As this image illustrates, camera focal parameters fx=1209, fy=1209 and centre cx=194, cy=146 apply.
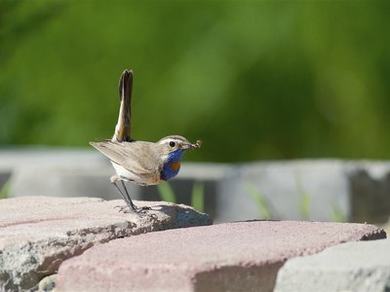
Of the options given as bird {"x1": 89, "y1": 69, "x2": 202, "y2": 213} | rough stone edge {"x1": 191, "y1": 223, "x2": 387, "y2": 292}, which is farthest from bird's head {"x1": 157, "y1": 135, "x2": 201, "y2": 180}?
rough stone edge {"x1": 191, "y1": 223, "x2": 387, "y2": 292}

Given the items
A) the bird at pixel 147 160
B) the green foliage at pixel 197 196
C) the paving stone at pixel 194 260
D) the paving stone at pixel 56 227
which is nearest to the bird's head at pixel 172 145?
the bird at pixel 147 160

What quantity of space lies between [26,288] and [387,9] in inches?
177

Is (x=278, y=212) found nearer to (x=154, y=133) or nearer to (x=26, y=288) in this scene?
(x=154, y=133)

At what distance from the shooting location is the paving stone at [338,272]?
7.79 ft

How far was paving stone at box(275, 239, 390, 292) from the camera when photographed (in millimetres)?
2373

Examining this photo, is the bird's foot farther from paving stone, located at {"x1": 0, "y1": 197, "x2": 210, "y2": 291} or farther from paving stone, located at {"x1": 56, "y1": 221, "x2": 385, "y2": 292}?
paving stone, located at {"x1": 56, "y1": 221, "x2": 385, "y2": 292}

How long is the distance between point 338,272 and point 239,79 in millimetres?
4583

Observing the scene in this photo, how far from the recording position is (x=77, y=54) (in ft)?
23.7

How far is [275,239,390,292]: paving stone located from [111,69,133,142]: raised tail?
3.28 ft

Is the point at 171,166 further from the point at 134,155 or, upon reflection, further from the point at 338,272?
the point at 338,272

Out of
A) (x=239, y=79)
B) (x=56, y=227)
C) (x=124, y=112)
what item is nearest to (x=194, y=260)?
(x=56, y=227)

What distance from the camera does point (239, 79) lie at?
22.7ft

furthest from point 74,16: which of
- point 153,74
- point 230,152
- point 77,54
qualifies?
point 230,152

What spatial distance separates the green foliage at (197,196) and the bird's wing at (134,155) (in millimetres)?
1426
